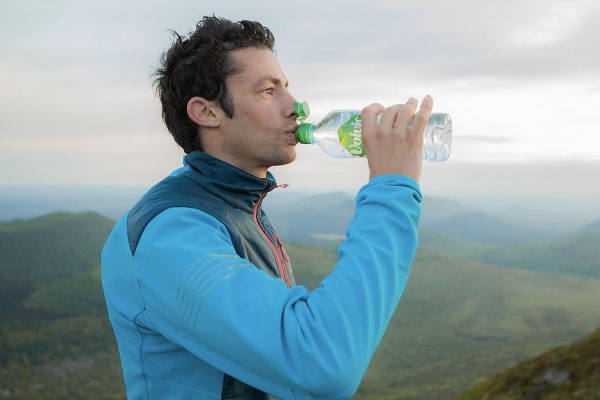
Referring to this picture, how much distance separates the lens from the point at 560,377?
1981cm

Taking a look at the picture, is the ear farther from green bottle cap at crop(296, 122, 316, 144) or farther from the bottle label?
the bottle label

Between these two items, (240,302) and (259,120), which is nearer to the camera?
(240,302)

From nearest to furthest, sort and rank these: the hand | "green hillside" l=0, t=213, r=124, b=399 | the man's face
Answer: the hand → the man's face → "green hillside" l=0, t=213, r=124, b=399

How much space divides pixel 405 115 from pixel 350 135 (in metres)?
1.44

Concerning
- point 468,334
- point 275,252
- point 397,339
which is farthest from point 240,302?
point 468,334

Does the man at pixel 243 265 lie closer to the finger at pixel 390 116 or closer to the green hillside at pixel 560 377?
the finger at pixel 390 116

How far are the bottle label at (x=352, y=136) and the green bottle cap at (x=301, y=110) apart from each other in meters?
0.36

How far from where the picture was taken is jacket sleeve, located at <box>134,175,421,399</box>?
2.31 m

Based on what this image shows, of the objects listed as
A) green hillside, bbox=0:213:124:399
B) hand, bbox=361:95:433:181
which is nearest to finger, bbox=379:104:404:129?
hand, bbox=361:95:433:181

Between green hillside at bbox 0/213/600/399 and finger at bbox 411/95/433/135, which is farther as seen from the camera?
green hillside at bbox 0/213/600/399

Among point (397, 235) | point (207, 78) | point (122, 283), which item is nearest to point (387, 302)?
point (397, 235)

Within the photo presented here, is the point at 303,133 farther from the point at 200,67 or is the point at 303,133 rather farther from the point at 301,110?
the point at 200,67

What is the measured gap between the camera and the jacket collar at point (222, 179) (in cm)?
328

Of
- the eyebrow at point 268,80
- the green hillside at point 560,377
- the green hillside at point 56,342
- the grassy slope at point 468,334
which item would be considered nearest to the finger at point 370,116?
the eyebrow at point 268,80
